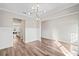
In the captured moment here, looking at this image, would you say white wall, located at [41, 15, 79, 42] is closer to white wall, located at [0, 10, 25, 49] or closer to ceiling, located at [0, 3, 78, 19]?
ceiling, located at [0, 3, 78, 19]

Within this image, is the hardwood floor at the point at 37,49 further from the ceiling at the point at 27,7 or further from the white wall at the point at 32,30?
the ceiling at the point at 27,7

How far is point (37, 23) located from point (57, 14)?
0.36 meters

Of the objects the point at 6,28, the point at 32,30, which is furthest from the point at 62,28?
the point at 6,28

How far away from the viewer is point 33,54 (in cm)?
171

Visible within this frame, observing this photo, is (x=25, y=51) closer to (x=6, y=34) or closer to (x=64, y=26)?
(x=6, y=34)

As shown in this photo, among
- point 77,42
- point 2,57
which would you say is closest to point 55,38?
point 77,42

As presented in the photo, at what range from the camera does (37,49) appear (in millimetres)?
1692

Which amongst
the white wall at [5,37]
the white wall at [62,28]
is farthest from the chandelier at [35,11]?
the white wall at [5,37]

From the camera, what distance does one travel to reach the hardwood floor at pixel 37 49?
5.53 feet

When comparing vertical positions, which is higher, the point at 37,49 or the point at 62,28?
the point at 62,28

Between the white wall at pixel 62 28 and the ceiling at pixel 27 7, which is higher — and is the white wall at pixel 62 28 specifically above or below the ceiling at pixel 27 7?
below

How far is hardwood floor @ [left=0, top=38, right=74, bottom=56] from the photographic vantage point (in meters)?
1.69

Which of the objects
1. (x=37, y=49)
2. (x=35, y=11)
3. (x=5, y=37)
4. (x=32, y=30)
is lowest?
(x=37, y=49)

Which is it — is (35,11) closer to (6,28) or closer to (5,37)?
(6,28)
